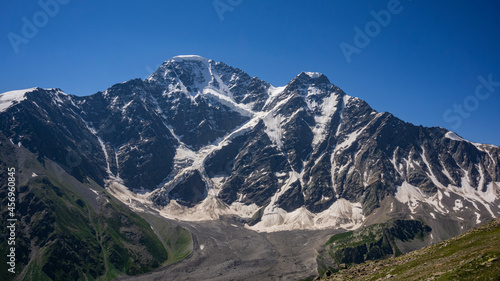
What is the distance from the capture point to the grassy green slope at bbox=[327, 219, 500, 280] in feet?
143

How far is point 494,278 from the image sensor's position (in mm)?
39281

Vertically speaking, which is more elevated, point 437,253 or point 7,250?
point 7,250

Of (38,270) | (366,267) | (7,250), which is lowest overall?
(366,267)

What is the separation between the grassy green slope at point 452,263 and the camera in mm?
43656

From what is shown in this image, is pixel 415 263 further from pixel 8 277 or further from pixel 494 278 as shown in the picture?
pixel 8 277

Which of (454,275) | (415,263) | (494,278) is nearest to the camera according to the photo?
(494,278)

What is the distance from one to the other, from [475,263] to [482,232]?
24466 mm

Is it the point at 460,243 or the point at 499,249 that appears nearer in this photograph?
the point at 499,249

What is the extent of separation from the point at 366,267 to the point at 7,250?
8643 inches

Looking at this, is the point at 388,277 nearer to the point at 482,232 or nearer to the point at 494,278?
the point at 494,278

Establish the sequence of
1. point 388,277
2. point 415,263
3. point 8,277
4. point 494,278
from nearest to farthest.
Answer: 1. point 494,278
2. point 388,277
3. point 415,263
4. point 8,277

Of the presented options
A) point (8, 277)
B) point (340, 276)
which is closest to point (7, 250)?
point (8, 277)

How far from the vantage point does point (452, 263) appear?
167 ft

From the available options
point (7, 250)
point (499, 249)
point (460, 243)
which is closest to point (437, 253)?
point (460, 243)
